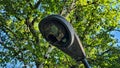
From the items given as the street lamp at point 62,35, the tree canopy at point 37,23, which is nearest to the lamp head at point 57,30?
the street lamp at point 62,35

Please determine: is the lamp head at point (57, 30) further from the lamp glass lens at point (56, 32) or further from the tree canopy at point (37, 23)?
the tree canopy at point (37, 23)

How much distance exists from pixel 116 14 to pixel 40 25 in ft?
88.1

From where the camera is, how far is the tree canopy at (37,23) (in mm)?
26891

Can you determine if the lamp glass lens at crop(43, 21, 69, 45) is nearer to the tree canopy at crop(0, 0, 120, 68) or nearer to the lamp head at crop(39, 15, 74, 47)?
the lamp head at crop(39, 15, 74, 47)

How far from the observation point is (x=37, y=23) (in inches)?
1142

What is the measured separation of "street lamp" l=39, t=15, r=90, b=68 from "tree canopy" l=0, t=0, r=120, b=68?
70.7 feet

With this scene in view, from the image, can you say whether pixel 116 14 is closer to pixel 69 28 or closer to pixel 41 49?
pixel 41 49

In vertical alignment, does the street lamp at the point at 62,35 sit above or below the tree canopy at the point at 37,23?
below

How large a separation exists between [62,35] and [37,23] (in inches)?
1003

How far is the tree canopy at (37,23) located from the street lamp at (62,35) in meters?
21.6

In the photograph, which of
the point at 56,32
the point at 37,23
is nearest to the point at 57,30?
the point at 56,32

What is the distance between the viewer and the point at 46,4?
27750 millimetres

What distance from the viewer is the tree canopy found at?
2689 centimetres

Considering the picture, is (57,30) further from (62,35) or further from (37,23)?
(37,23)
